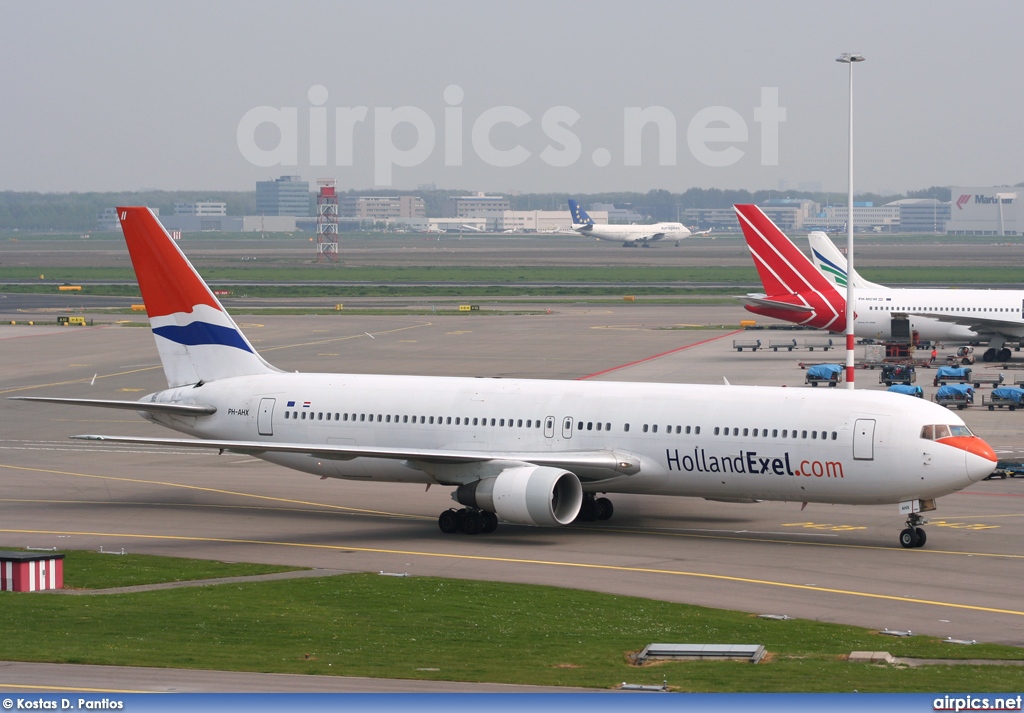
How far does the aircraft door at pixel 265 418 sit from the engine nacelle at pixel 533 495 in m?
8.54

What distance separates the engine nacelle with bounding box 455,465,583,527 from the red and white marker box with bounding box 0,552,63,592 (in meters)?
12.2

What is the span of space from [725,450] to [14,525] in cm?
2111

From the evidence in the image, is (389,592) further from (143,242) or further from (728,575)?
(143,242)

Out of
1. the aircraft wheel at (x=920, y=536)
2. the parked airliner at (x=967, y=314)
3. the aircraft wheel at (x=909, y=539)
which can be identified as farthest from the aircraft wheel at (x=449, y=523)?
the parked airliner at (x=967, y=314)

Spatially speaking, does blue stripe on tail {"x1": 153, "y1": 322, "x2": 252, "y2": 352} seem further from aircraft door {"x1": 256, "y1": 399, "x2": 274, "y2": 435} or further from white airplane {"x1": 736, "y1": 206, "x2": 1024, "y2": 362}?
white airplane {"x1": 736, "y1": 206, "x2": 1024, "y2": 362}

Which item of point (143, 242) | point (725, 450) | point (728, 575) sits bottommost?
point (728, 575)

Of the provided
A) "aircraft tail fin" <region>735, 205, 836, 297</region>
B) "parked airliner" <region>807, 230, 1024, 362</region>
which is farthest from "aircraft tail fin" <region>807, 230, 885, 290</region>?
"aircraft tail fin" <region>735, 205, 836, 297</region>

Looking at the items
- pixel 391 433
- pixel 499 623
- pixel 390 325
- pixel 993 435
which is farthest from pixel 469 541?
pixel 390 325

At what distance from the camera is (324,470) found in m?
44.7

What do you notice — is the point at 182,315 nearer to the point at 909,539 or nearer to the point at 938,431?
the point at 909,539

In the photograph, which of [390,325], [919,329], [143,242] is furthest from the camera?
[390,325]

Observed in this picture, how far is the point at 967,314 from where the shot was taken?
292ft

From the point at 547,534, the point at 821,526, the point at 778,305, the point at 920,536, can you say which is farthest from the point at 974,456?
the point at 778,305

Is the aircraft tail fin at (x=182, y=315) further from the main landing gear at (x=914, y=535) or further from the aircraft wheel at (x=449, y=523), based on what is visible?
the main landing gear at (x=914, y=535)
